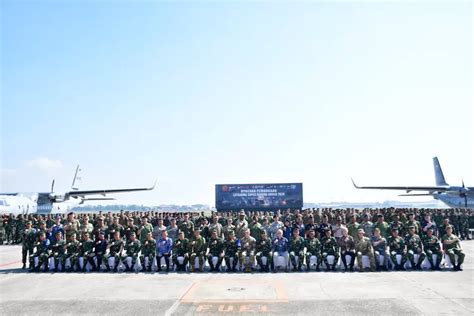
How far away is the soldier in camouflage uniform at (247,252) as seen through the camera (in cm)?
1271

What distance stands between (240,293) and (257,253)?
3403mm

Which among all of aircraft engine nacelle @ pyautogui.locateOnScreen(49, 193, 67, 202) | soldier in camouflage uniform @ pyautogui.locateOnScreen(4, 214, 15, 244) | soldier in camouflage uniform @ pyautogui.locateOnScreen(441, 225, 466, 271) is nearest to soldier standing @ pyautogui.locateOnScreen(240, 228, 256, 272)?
soldier in camouflage uniform @ pyautogui.locateOnScreen(441, 225, 466, 271)

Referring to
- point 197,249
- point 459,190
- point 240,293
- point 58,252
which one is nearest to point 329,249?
point 197,249

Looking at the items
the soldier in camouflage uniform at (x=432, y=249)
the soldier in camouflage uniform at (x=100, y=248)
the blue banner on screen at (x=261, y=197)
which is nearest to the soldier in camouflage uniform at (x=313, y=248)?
the soldier in camouflage uniform at (x=432, y=249)

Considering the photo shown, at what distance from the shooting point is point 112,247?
1323 cm

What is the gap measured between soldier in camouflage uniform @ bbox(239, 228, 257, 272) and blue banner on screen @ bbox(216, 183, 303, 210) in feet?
67.2

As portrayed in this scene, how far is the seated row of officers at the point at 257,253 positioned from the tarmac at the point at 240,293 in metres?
0.53

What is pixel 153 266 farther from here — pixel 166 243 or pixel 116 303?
pixel 116 303

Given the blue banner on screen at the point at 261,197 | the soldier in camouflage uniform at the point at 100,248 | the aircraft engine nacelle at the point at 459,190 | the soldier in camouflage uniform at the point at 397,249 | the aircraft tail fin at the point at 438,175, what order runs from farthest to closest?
1. the aircraft tail fin at the point at 438,175
2. the blue banner on screen at the point at 261,197
3. the aircraft engine nacelle at the point at 459,190
4. the soldier in camouflage uniform at the point at 100,248
5. the soldier in camouflage uniform at the point at 397,249

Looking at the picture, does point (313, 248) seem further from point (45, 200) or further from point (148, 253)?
point (45, 200)

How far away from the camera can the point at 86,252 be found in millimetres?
13148

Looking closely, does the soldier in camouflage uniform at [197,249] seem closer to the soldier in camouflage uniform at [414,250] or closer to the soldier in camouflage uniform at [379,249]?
the soldier in camouflage uniform at [379,249]

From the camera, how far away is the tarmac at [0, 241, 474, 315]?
812 cm

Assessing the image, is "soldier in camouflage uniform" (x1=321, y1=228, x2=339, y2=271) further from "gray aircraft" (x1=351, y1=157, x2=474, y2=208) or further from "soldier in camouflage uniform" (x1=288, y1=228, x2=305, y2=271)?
"gray aircraft" (x1=351, y1=157, x2=474, y2=208)
